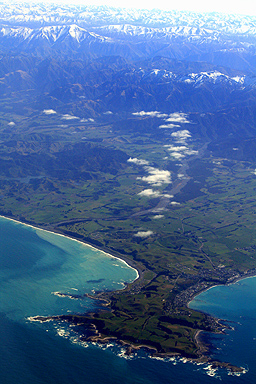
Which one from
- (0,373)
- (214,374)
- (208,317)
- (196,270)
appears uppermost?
(196,270)

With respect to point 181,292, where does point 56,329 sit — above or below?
below

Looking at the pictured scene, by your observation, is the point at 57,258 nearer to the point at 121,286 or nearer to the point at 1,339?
the point at 121,286

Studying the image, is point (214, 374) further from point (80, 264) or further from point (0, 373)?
point (80, 264)

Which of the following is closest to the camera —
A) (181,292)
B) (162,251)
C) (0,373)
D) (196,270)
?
(0,373)

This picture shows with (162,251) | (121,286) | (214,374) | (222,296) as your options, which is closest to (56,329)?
(121,286)

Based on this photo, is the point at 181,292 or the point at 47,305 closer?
the point at 47,305

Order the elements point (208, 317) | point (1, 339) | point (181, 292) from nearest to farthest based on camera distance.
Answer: point (1, 339) < point (208, 317) < point (181, 292)
